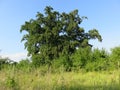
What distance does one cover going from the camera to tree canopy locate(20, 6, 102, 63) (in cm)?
4559

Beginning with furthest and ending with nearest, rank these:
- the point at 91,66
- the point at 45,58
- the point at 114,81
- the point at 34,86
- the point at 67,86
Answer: the point at 45,58 → the point at 91,66 → the point at 114,81 → the point at 67,86 → the point at 34,86

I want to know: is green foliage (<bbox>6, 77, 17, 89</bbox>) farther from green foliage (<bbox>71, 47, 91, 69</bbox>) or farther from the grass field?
green foliage (<bbox>71, 47, 91, 69</bbox>)

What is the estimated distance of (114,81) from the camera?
8188 millimetres

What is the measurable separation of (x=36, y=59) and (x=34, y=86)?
3826 centimetres

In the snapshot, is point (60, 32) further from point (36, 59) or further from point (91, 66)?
point (91, 66)

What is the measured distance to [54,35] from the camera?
46094mm

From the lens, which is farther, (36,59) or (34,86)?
(36,59)

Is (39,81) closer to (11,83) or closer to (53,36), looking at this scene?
(11,83)

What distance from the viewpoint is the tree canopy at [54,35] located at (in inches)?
1795

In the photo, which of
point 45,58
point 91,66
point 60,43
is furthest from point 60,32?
point 91,66

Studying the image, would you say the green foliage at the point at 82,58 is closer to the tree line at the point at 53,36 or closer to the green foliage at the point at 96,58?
the green foliage at the point at 96,58

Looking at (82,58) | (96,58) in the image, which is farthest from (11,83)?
(82,58)

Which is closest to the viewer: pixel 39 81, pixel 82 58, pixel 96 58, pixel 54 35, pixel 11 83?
pixel 11 83

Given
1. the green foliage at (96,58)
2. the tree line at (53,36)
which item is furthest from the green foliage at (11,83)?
the tree line at (53,36)
